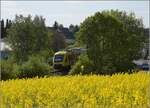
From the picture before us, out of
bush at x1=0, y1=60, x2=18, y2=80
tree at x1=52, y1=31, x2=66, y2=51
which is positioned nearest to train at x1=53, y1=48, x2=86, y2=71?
bush at x1=0, y1=60, x2=18, y2=80

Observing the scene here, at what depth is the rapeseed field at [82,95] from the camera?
9969 millimetres

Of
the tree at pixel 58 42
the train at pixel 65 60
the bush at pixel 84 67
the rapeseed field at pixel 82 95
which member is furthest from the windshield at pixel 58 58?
the rapeseed field at pixel 82 95

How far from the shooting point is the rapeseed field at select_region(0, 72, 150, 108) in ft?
32.7

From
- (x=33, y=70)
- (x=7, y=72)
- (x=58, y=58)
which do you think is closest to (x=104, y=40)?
(x=33, y=70)

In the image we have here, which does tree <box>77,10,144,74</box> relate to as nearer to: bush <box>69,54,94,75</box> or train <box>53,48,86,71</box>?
bush <box>69,54,94,75</box>

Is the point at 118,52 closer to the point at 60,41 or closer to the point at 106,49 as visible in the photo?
the point at 106,49

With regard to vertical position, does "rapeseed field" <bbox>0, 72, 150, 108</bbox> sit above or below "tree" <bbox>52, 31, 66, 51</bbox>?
above

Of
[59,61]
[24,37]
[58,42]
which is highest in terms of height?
[24,37]

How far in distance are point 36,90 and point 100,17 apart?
28.8m

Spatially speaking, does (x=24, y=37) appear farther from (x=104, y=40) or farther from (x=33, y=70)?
(x=33, y=70)

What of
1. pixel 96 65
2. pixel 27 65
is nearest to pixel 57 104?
pixel 27 65

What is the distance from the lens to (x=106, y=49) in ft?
133

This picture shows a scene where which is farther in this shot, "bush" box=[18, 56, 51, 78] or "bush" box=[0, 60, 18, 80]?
Answer: "bush" box=[18, 56, 51, 78]

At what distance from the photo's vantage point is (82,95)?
10.8 metres
